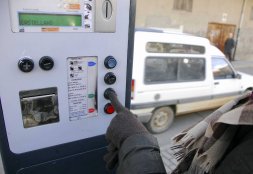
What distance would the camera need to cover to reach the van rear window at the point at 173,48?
158 inches

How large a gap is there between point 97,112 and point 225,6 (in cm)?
1360

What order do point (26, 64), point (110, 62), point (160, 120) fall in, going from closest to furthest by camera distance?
1. point (26, 64)
2. point (110, 62)
3. point (160, 120)

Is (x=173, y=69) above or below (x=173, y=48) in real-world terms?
below

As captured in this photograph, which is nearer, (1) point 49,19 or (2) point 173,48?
(1) point 49,19

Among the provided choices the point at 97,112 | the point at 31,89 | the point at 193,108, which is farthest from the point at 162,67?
the point at 31,89

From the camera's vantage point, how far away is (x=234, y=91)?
5.48 metres

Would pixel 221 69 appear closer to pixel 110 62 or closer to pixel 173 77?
pixel 173 77

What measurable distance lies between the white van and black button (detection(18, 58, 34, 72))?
275 cm

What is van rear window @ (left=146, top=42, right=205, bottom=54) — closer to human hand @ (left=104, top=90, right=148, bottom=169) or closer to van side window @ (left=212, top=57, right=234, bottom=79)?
van side window @ (left=212, top=57, right=234, bottom=79)

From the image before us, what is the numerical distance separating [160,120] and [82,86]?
336 centimetres

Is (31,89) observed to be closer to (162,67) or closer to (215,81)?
(162,67)

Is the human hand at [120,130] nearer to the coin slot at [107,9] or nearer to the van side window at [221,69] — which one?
the coin slot at [107,9]

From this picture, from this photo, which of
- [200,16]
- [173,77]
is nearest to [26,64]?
[173,77]

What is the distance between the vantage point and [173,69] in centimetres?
438
